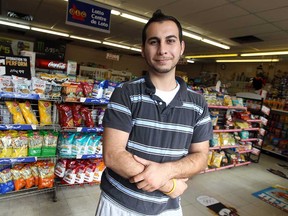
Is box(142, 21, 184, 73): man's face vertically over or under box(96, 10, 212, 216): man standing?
over

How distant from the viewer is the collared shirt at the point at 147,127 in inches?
44.2

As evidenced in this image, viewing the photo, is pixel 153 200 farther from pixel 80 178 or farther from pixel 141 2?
pixel 141 2

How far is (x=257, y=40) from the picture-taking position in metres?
6.52

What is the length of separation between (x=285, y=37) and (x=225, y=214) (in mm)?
5290

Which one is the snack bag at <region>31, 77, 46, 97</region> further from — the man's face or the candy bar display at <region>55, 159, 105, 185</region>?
the man's face

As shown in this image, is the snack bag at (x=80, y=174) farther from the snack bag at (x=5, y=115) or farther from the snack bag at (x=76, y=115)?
the snack bag at (x=5, y=115)

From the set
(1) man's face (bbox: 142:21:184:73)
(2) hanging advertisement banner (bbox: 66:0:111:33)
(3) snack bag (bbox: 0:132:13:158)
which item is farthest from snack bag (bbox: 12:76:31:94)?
(2) hanging advertisement banner (bbox: 66:0:111:33)

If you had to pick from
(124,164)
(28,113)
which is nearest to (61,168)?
(28,113)

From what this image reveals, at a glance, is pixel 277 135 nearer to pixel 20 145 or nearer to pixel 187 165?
pixel 187 165

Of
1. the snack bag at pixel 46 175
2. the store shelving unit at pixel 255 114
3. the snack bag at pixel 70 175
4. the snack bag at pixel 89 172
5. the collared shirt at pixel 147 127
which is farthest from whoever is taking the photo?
the store shelving unit at pixel 255 114

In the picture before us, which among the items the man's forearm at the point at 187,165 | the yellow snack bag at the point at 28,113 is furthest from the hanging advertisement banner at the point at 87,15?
the man's forearm at the point at 187,165

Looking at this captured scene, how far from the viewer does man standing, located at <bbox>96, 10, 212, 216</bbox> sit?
42.5 inches

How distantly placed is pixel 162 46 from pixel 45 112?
2.10m

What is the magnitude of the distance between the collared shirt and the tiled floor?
5.96 ft
